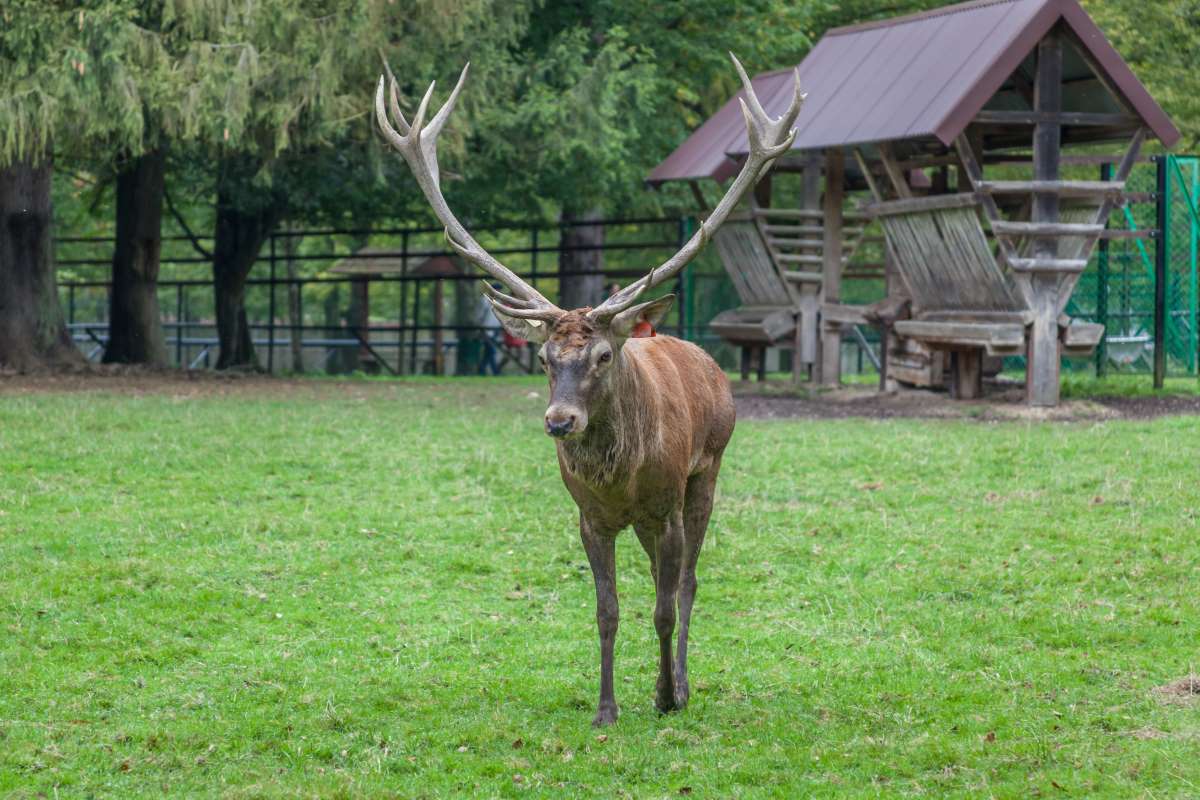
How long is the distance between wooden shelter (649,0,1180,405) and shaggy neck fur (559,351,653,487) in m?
10.2

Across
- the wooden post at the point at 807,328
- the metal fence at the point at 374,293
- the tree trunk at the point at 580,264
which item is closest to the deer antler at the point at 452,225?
the metal fence at the point at 374,293

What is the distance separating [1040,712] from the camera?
7191 millimetres

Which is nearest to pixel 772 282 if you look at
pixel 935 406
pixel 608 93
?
pixel 608 93

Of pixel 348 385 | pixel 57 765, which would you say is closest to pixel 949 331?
pixel 348 385

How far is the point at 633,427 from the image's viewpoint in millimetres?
7016

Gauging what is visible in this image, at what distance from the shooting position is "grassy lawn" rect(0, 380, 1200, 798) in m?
6.57

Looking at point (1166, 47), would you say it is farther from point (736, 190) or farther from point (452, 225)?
point (452, 225)

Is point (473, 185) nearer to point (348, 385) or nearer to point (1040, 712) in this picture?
point (348, 385)

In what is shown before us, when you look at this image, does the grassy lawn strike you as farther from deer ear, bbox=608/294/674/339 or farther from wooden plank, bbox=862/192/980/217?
wooden plank, bbox=862/192/980/217

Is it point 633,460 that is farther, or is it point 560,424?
point 633,460

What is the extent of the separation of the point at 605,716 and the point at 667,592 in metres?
0.60

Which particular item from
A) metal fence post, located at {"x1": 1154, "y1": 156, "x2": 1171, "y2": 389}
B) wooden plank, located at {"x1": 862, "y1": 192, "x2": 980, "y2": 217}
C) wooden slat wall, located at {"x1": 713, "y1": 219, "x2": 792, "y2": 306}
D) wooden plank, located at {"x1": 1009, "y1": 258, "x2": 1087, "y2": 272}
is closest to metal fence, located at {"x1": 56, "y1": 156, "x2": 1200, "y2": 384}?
metal fence post, located at {"x1": 1154, "y1": 156, "x2": 1171, "y2": 389}

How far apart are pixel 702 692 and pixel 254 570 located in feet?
11.7

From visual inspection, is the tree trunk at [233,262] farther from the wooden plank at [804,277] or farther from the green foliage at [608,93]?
the wooden plank at [804,277]
